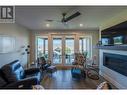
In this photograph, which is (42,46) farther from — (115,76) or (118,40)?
(118,40)

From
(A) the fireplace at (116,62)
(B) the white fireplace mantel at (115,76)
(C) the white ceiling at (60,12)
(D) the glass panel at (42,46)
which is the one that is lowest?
(B) the white fireplace mantel at (115,76)

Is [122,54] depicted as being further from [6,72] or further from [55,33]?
[55,33]

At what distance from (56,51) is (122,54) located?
552cm

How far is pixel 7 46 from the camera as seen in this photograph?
5660 mm

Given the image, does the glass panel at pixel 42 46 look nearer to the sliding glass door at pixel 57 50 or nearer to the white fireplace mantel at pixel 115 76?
the sliding glass door at pixel 57 50

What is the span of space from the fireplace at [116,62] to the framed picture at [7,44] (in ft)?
11.7

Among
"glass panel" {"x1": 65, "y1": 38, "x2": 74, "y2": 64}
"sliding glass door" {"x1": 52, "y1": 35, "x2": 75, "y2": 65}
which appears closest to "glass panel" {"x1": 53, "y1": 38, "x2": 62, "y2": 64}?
"sliding glass door" {"x1": 52, "y1": 35, "x2": 75, "y2": 65}

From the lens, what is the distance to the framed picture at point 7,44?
5.25 metres

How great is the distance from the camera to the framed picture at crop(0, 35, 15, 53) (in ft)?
17.2

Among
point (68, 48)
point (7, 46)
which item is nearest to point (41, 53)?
point (68, 48)

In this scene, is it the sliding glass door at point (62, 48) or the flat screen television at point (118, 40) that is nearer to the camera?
the flat screen television at point (118, 40)

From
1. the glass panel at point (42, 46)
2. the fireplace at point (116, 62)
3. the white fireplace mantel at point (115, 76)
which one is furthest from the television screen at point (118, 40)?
the glass panel at point (42, 46)

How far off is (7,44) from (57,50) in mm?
4350

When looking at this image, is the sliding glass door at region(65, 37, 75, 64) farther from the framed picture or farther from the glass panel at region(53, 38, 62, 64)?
the framed picture
